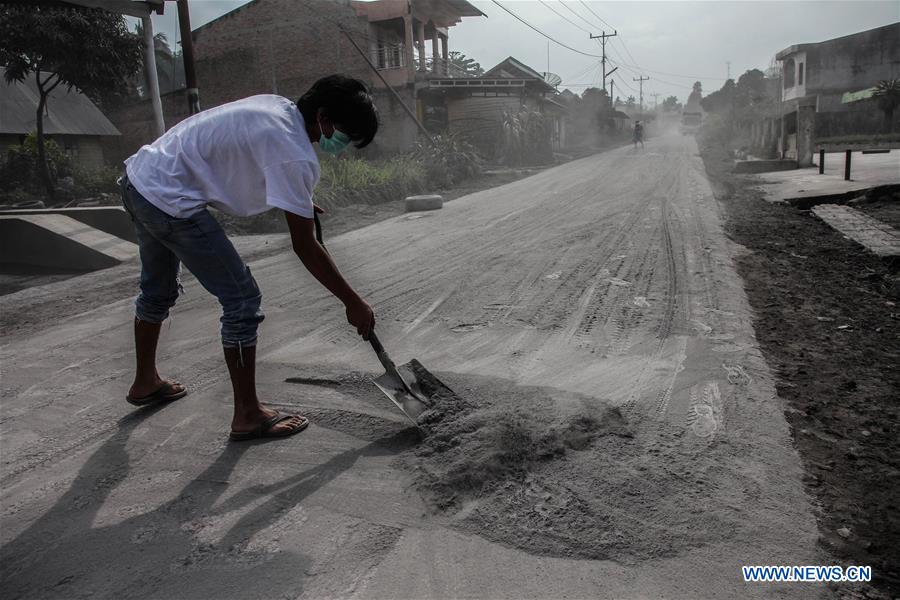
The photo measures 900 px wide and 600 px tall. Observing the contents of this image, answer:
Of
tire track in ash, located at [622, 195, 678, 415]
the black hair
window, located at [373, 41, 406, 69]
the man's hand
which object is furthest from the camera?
window, located at [373, 41, 406, 69]

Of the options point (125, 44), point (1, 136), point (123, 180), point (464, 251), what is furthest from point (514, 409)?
point (1, 136)

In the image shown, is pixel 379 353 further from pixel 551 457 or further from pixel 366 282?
pixel 366 282

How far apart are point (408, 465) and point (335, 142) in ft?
4.46

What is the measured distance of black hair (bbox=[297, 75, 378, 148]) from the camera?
2.49 meters

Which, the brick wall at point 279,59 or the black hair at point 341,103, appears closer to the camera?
the black hair at point 341,103

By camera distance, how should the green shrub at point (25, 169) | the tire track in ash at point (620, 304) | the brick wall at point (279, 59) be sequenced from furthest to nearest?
the brick wall at point (279, 59)
the green shrub at point (25, 169)
the tire track in ash at point (620, 304)

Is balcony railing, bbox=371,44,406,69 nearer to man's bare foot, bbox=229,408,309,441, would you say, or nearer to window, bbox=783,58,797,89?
man's bare foot, bbox=229,408,309,441

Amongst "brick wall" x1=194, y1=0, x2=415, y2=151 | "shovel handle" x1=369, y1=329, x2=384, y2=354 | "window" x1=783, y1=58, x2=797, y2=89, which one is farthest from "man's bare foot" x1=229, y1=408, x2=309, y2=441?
"window" x1=783, y1=58, x2=797, y2=89

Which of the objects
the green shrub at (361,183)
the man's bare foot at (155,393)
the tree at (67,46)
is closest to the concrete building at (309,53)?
the tree at (67,46)

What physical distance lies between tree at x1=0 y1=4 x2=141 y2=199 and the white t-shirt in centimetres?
1389

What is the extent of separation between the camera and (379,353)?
284 cm

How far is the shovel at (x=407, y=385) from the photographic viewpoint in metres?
2.79

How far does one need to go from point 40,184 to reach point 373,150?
35.0ft

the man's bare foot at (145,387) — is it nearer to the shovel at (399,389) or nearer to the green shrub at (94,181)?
the shovel at (399,389)
